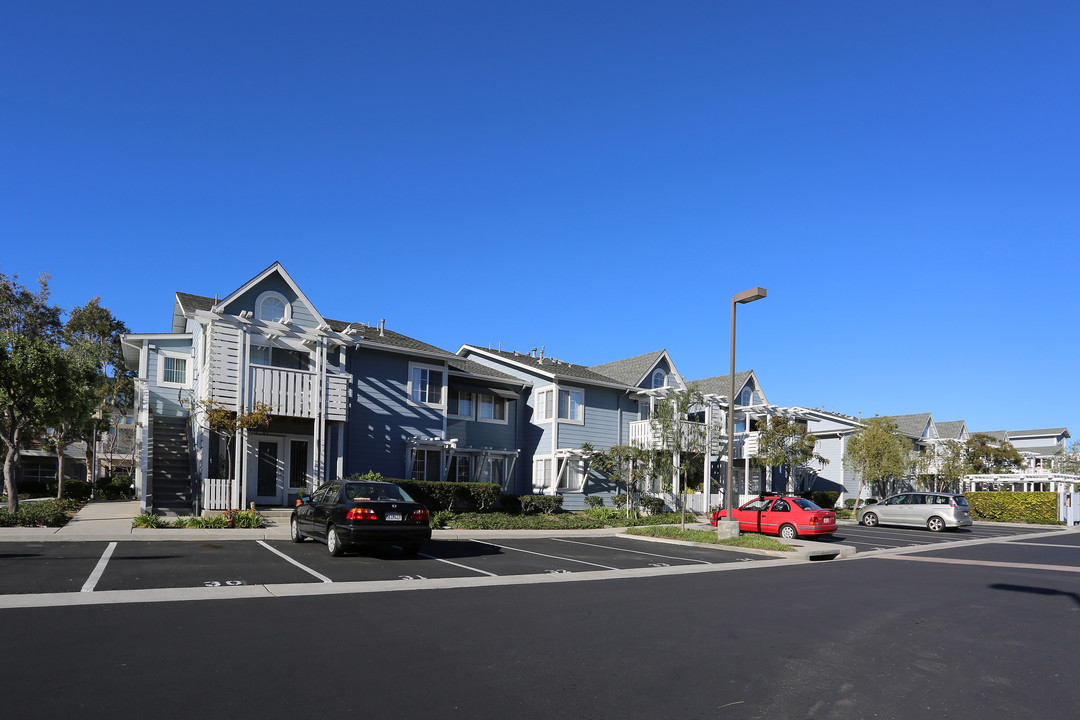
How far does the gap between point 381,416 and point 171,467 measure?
7.15 m

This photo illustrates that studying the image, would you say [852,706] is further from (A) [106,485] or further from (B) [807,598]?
(A) [106,485]

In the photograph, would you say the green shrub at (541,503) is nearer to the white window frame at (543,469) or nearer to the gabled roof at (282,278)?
the white window frame at (543,469)

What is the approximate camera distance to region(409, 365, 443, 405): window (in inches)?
1123

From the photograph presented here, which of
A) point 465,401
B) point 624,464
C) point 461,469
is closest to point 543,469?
point 624,464

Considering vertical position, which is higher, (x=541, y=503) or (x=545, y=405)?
(x=545, y=405)

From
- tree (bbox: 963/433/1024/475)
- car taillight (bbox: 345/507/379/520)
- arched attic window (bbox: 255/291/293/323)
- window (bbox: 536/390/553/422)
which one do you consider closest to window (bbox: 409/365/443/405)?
window (bbox: 536/390/553/422)

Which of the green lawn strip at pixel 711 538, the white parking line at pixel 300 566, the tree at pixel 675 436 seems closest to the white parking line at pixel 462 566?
the white parking line at pixel 300 566

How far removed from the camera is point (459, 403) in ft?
102

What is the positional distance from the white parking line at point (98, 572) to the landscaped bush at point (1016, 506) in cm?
4222

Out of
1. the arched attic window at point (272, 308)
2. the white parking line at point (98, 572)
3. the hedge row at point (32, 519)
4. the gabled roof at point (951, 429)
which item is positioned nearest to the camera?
the white parking line at point (98, 572)

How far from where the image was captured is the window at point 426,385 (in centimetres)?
2852

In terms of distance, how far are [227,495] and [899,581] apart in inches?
697

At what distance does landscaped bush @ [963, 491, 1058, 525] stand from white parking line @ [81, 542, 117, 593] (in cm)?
4222

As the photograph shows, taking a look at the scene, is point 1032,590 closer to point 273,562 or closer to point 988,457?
point 273,562
